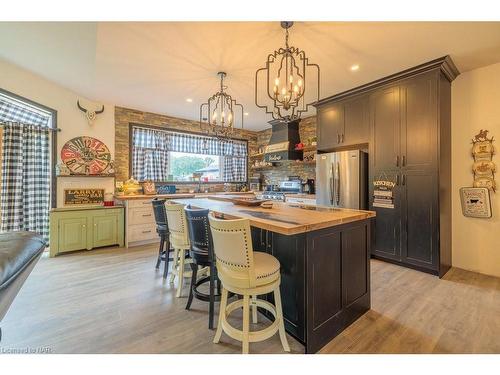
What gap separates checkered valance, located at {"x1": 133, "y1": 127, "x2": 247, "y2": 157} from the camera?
4.97 m

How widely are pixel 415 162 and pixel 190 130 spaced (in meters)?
4.60

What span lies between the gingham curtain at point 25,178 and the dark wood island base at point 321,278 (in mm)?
3835

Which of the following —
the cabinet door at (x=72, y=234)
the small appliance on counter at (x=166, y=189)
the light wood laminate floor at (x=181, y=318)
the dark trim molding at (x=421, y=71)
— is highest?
the dark trim molding at (x=421, y=71)

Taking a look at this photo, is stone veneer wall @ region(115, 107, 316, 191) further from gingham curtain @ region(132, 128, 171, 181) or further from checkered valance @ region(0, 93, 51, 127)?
checkered valance @ region(0, 93, 51, 127)

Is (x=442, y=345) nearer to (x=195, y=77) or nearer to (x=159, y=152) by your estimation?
(x=195, y=77)

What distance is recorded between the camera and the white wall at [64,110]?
3.17 metres

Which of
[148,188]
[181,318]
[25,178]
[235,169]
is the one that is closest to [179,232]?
[181,318]

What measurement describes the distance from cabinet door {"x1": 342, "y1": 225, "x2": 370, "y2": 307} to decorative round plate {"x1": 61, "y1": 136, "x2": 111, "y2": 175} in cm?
450

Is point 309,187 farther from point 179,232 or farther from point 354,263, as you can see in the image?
point 179,232

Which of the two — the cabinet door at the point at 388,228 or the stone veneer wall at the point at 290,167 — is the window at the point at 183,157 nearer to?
the stone veneer wall at the point at 290,167

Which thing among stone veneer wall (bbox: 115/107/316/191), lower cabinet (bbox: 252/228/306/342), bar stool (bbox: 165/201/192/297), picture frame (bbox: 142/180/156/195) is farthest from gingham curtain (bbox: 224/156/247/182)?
lower cabinet (bbox: 252/228/306/342)

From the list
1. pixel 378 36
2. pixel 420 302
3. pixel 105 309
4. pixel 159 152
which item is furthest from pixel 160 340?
pixel 159 152

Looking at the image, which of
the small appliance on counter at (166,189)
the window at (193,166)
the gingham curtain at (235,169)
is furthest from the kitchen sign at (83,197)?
the gingham curtain at (235,169)

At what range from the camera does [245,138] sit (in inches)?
264
